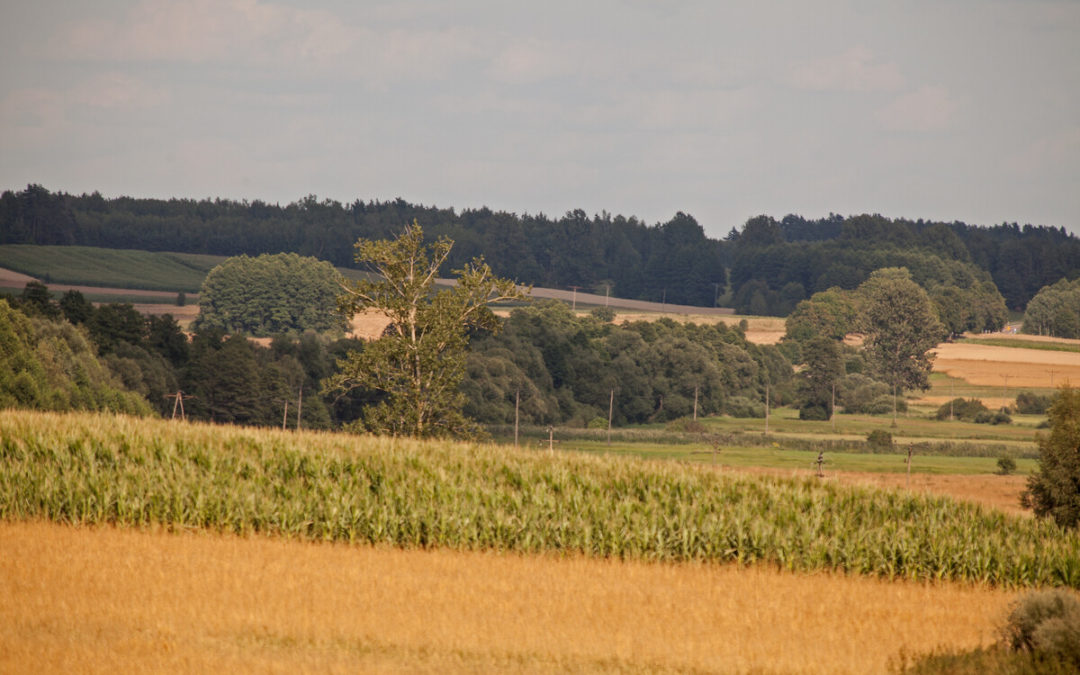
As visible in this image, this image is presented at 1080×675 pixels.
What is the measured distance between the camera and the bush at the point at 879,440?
115250 mm

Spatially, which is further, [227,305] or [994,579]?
[227,305]

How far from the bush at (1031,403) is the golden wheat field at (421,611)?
450 feet

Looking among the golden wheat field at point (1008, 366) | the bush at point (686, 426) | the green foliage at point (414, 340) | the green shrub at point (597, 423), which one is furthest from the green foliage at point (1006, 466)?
the golden wheat field at point (1008, 366)

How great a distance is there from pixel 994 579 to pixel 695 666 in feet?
34.5

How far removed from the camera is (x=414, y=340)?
1636 inches

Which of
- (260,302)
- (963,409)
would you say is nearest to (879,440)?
(963,409)

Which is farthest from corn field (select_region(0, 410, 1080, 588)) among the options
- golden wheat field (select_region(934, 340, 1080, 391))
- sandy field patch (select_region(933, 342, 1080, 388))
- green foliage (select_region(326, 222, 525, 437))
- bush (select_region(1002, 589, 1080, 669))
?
sandy field patch (select_region(933, 342, 1080, 388))

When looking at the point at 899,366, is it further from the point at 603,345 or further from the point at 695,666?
the point at 695,666

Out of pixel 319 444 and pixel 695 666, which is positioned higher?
pixel 319 444

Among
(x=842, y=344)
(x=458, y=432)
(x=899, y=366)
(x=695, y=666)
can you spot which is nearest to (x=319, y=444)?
(x=695, y=666)

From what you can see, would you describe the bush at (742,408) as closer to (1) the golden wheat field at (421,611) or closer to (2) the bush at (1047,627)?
(1) the golden wheat field at (421,611)

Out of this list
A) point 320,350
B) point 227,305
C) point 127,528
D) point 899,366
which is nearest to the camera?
point 127,528

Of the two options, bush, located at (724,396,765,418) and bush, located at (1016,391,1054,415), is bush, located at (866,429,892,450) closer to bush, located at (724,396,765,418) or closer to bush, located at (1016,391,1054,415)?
bush, located at (724,396,765,418)

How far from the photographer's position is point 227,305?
620 ft
